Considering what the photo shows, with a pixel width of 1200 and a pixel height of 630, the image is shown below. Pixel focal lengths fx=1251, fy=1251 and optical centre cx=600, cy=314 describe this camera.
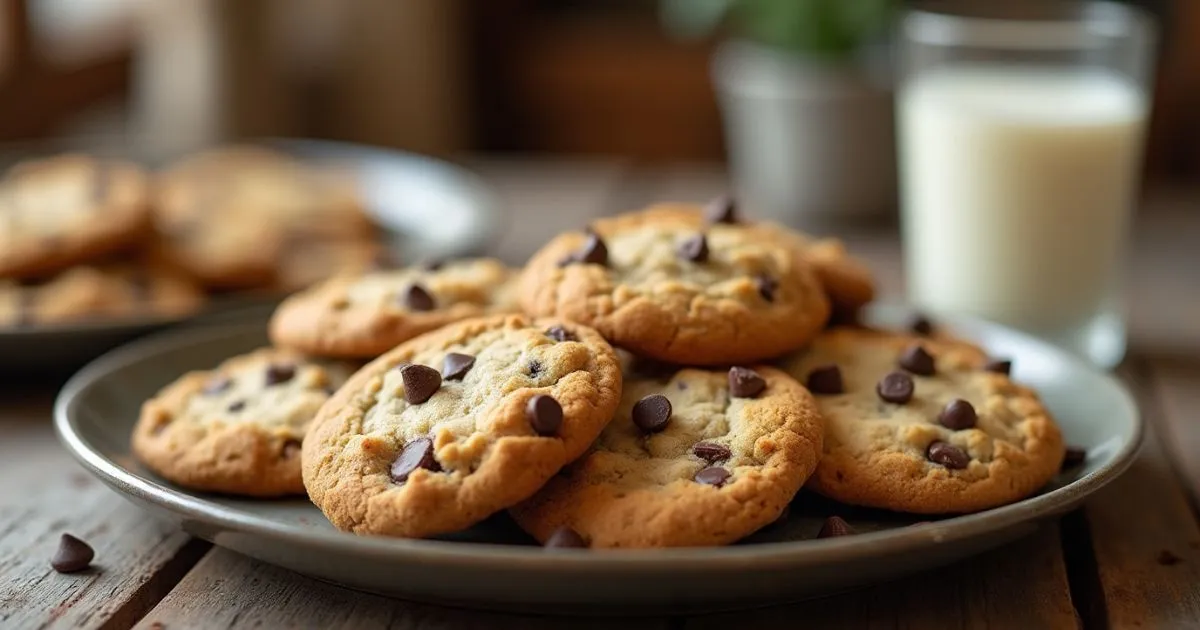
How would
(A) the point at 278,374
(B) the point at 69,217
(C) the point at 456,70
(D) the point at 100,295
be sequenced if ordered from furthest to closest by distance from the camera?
(C) the point at 456,70 → (B) the point at 69,217 → (D) the point at 100,295 → (A) the point at 278,374

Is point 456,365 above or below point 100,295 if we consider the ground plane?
above

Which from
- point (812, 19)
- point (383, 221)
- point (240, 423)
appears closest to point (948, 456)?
point (240, 423)

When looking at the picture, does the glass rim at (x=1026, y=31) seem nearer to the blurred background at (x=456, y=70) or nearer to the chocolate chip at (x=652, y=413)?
the blurred background at (x=456, y=70)

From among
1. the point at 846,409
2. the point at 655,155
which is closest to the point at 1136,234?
the point at 846,409

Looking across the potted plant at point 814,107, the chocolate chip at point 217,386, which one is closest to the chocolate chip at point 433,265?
the chocolate chip at point 217,386

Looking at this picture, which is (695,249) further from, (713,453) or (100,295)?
(100,295)

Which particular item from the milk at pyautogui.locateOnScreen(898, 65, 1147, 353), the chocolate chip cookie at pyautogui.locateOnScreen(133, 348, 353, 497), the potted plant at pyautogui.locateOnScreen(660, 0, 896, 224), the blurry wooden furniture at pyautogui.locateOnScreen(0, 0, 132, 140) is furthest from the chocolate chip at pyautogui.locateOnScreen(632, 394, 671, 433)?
the blurry wooden furniture at pyautogui.locateOnScreen(0, 0, 132, 140)
